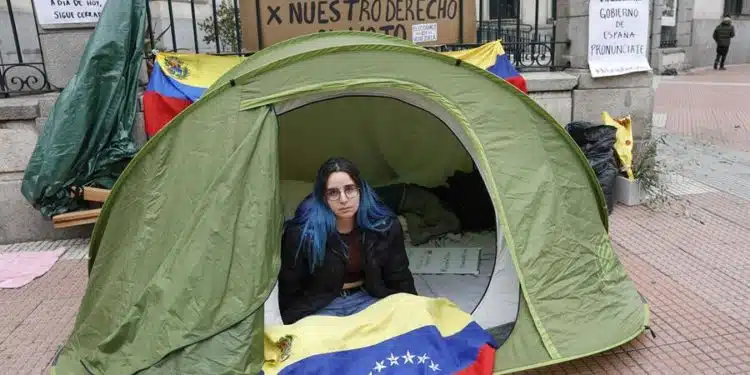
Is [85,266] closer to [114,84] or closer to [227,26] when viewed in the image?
[114,84]

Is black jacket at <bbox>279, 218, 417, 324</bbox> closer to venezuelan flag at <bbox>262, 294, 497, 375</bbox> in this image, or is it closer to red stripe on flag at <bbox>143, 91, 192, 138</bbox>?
venezuelan flag at <bbox>262, 294, 497, 375</bbox>

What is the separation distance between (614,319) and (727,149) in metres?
5.53

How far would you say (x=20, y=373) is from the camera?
10.5 ft

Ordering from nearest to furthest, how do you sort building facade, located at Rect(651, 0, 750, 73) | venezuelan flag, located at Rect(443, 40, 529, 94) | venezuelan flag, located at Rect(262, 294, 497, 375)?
venezuelan flag, located at Rect(262, 294, 497, 375)
venezuelan flag, located at Rect(443, 40, 529, 94)
building facade, located at Rect(651, 0, 750, 73)

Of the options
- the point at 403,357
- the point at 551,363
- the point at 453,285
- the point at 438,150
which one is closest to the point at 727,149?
the point at 438,150

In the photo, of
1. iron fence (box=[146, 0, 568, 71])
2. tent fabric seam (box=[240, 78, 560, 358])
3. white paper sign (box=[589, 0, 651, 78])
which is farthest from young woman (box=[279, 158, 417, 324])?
white paper sign (box=[589, 0, 651, 78])

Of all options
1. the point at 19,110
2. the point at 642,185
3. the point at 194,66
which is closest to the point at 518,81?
the point at 642,185

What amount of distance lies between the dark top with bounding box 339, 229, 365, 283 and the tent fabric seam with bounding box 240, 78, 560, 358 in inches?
29.5

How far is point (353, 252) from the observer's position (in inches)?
126

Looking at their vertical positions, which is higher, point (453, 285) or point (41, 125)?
point (41, 125)

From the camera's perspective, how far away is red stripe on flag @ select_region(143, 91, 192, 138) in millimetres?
4695

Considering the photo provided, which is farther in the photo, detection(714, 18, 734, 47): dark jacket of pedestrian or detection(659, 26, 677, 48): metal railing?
detection(659, 26, 677, 48): metal railing

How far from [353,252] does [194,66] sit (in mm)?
2546

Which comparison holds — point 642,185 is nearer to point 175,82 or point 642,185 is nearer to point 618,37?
point 618,37
